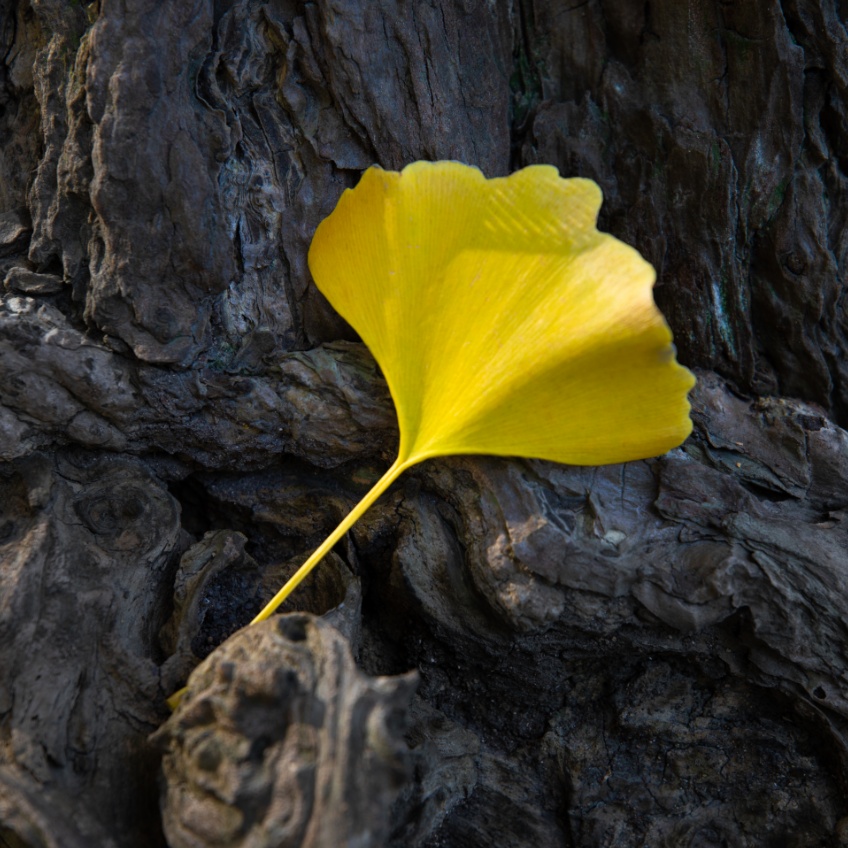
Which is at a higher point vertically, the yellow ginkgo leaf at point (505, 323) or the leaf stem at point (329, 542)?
the yellow ginkgo leaf at point (505, 323)

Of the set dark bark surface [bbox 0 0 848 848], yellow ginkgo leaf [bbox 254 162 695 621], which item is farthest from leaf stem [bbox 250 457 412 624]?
dark bark surface [bbox 0 0 848 848]

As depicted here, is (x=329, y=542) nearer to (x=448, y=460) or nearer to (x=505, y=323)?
(x=448, y=460)

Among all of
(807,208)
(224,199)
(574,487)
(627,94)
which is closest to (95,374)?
(224,199)

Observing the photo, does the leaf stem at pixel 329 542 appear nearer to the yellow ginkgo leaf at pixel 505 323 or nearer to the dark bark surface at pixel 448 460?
the yellow ginkgo leaf at pixel 505 323

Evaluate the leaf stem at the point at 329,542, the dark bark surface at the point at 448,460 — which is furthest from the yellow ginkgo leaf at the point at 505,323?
the dark bark surface at the point at 448,460

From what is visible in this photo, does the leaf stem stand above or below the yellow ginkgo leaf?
below

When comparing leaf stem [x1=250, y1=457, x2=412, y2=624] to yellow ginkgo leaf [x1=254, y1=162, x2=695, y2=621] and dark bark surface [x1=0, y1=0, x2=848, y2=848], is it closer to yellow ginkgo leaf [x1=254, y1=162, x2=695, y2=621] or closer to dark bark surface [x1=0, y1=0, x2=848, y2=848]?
yellow ginkgo leaf [x1=254, y1=162, x2=695, y2=621]
